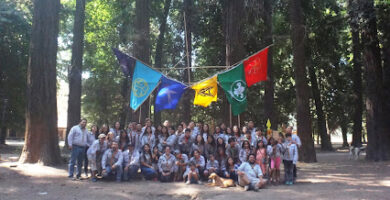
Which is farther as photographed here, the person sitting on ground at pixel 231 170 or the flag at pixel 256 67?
the flag at pixel 256 67

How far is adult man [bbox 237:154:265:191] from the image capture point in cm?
931

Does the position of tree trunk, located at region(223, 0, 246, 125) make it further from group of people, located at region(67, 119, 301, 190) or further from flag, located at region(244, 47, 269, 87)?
group of people, located at region(67, 119, 301, 190)

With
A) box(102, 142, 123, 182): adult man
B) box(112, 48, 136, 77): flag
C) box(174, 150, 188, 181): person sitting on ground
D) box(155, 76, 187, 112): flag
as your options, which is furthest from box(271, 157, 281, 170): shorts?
box(112, 48, 136, 77): flag

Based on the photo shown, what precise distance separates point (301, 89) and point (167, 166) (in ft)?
27.3

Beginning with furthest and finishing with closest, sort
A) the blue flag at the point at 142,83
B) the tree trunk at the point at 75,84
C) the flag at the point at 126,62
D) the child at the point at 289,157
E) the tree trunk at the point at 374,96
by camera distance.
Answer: the tree trunk at the point at 75,84 < the tree trunk at the point at 374,96 < the flag at the point at 126,62 < the blue flag at the point at 142,83 < the child at the point at 289,157

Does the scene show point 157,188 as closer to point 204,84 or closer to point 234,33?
point 204,84

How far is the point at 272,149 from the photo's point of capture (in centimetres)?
1060

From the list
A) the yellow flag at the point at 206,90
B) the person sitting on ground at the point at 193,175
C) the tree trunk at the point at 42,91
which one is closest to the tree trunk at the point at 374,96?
the yellow flag at the point at 206,90

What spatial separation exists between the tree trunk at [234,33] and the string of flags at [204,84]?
1355 mm

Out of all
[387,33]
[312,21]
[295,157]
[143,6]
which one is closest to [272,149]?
[295,157]

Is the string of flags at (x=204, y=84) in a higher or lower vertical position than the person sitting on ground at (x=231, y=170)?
higher

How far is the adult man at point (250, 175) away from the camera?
9.31 metres

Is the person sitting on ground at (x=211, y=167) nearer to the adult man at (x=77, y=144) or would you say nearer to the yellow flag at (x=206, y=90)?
the yellow flag at (x=206, y=90)

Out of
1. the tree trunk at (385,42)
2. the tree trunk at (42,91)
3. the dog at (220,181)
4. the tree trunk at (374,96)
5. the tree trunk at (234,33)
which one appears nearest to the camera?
the dog at (220,181)
